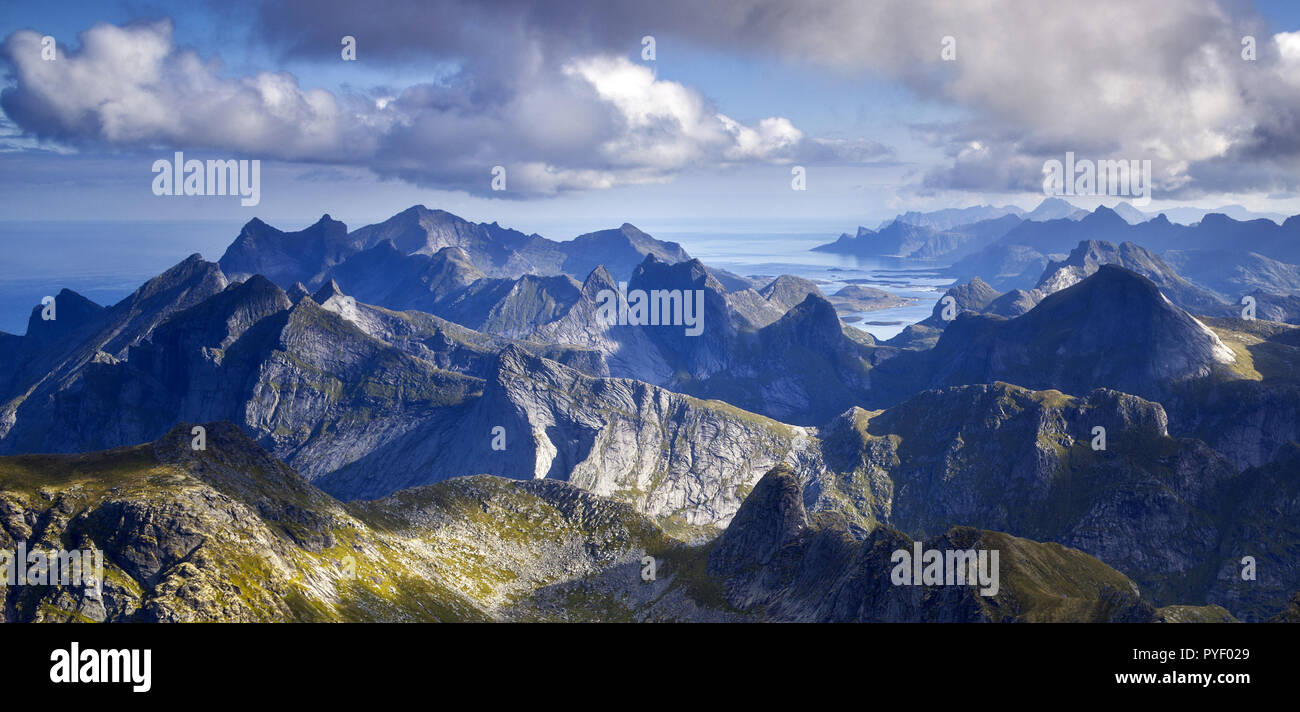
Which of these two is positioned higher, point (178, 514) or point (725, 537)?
point (178, 514)

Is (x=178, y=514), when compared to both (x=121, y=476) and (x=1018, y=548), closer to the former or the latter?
(x=121, y=476)
